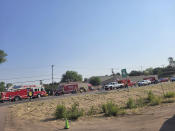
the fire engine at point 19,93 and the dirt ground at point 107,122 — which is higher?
the fire engine at point 19,93

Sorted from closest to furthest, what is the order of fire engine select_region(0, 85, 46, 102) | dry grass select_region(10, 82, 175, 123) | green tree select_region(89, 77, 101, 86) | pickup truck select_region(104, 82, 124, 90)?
1. dry grass select_region(10, 82, 175, 123)
2. fire engine select_region(0, 85, 46, 102)
3. pickup truck select_region(104, 82, 124, 90)
4. green tree select_region(89, 77, 101, 86)

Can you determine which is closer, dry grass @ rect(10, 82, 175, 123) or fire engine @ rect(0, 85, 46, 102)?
dry grass @ rect(10, 82, 175, 123)

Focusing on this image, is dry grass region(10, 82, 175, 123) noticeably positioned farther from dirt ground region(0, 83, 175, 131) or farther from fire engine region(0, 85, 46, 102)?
fire engine region(0, 85, 46, 102)

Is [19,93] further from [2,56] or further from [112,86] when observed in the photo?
[112,86]

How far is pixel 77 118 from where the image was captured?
11.1m

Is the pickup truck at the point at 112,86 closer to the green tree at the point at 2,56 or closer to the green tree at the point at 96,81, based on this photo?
the green tree at the point at 2,56

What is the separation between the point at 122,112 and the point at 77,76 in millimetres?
116129

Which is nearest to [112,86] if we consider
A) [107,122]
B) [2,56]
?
[2,56]

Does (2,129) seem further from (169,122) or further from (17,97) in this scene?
(17,97)

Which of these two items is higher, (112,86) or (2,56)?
(2,56)

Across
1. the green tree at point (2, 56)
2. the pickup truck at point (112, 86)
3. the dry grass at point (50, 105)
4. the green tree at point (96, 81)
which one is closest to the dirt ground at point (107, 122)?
the dry grass at point (50, 105)

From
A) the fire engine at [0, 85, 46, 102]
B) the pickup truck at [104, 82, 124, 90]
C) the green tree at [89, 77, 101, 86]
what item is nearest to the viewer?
the fire engine at [0, 85, 46, 102]

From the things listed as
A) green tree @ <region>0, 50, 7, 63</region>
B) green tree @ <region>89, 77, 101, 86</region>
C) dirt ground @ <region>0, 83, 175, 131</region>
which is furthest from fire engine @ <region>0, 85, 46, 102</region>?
green tree @ <region>89, 77, 101, 86</region>

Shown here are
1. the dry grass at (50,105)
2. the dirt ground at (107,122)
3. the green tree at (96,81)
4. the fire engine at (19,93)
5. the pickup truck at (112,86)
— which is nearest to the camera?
the dirt ground at (107,122)
